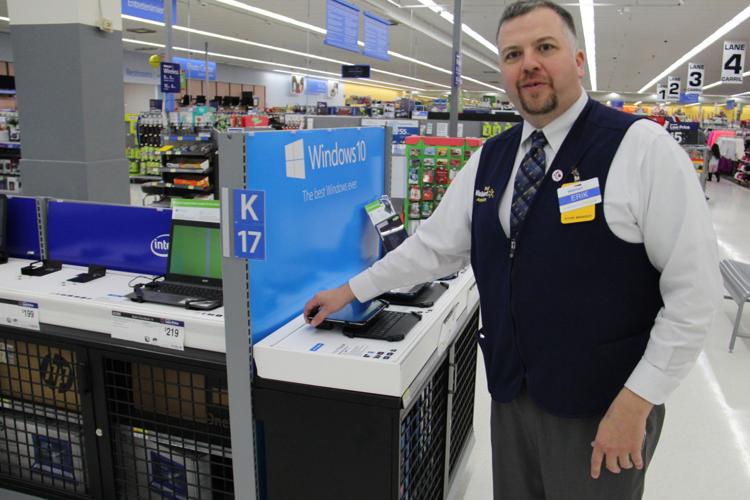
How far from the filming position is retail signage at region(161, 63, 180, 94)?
9.98 meters

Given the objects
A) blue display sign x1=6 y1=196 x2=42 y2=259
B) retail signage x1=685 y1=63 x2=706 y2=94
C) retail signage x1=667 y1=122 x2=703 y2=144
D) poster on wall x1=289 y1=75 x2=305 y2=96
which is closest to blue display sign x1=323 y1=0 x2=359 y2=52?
blue display sign x1=6 y1=196 x2=42 y2=259

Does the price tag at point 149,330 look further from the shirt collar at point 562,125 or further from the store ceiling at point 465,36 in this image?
the store ceiling at point 465,36

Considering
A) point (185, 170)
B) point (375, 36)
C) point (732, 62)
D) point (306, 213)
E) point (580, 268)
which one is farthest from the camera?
point (732, 62)

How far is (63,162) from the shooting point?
12.0 ft

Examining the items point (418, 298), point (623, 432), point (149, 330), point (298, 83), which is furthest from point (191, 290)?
point (298, 83)

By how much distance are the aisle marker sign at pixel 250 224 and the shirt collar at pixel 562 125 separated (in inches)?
29.0

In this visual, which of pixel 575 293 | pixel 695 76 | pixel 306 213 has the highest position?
pixel 695 76

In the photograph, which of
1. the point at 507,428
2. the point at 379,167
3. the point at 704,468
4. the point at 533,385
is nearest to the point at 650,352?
the point at 533,385

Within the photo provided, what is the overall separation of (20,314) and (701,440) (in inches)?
129

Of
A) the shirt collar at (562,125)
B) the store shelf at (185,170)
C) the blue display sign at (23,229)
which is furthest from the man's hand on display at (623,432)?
the store shelf at (185,170)

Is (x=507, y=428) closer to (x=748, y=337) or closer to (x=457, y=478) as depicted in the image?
(x=457, y=478)

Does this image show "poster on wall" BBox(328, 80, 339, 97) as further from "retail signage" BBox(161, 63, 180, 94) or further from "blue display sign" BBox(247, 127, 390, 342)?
"blue display sign" BBox(247, 127, 390, 342)

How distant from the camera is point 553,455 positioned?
5.17 ft

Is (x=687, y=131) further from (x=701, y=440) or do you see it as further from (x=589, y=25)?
(x=701, y=440)
